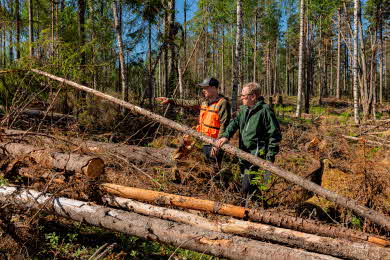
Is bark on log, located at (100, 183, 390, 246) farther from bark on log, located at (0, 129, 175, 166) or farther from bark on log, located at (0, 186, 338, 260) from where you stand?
bark on log, located at (0, 129, 175, 166)

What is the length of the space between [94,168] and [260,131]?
8.01ft

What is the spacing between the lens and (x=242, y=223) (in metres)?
3.20

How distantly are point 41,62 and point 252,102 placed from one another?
6.56 metres

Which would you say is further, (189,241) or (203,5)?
(203,5)

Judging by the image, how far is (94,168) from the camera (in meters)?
3.98

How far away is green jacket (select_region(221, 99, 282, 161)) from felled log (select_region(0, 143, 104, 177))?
1972 millimetres

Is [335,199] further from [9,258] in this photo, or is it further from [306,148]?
[306,148]

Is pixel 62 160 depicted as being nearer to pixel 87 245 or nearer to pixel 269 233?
pixel 87 245

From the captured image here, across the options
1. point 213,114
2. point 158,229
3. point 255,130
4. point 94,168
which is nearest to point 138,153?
point 94,168

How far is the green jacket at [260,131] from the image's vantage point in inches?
153

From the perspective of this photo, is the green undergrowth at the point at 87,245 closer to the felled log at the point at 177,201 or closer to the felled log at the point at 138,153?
the felled log at the point at 177,201

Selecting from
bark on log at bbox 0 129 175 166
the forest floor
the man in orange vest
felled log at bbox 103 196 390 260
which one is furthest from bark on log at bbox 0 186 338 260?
bark on log at bbox 0 129 175 166

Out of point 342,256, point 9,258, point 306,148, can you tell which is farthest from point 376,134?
point 9,258

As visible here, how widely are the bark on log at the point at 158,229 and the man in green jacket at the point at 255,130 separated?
1.28 metres
